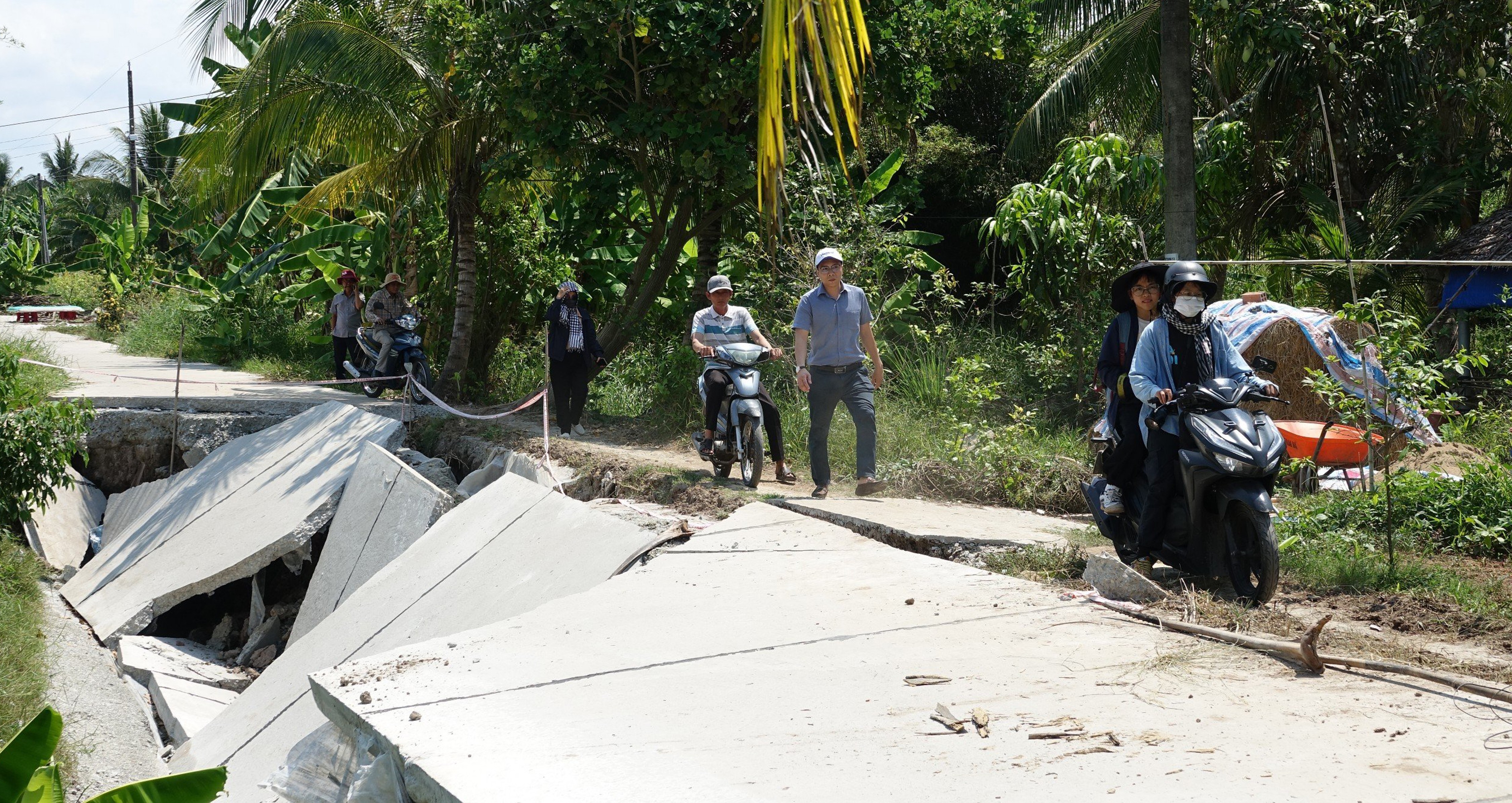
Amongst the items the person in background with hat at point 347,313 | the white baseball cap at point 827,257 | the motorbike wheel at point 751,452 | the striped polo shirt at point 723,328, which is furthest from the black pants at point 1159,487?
the person in background with hat at point 347,313

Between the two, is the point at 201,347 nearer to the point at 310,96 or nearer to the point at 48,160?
the point at 310,96

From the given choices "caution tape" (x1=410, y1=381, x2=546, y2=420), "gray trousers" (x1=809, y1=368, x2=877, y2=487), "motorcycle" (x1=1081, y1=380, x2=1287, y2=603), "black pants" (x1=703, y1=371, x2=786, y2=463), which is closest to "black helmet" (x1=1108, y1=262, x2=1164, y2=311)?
"motorcycle" (x1=1081, y1=380, x2=1287, y2=603)

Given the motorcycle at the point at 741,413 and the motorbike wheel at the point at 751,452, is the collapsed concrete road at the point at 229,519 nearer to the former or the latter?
the motorcycle at the point at 741,413

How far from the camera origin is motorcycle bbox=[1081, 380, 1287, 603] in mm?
5230

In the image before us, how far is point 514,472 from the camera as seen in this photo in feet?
33.4

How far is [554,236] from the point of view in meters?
14.5

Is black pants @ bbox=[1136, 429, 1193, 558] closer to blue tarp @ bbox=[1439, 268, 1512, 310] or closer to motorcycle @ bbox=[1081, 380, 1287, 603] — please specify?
motorcycle @ bbox=[1081, 380, 1287, 603]

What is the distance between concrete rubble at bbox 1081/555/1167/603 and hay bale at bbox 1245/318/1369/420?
17.2 feet

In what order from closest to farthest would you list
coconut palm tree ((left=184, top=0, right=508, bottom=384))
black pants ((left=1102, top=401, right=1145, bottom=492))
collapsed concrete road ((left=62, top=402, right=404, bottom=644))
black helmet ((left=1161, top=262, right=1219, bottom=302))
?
black helmet ((left=1161, top=262, right=1219, bottom=302)), black pants ((left=1102, top=401, right=1145, bottom=492)), collapsed concrete road ((left=62, top=402, right=404, bottom=644)), coconut palm tree ((left=184, top=0, right=508, bottom=384))

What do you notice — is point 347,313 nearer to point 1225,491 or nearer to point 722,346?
point 722,346

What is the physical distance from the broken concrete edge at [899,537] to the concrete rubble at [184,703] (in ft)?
13.6

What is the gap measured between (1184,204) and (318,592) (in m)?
7.44

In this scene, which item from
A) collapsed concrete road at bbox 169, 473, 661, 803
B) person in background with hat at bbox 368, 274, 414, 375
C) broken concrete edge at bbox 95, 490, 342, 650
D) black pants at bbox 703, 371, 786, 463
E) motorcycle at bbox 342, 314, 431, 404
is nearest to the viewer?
collapsed concrete road at bbox 169, 473, 661, 803

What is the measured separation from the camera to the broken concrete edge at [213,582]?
9477 mm
